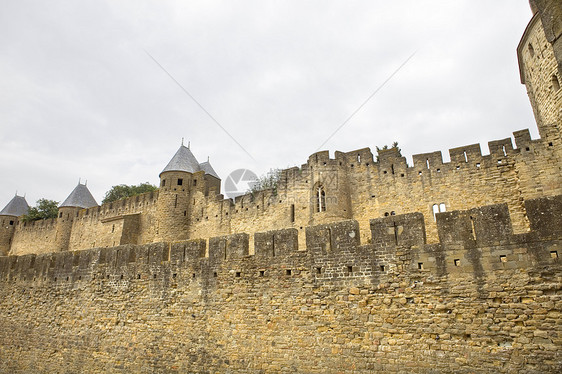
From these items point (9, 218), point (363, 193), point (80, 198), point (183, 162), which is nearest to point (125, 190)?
point (80, 198)

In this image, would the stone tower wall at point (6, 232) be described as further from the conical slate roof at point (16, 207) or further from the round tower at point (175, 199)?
the round tower at point (175, 199)

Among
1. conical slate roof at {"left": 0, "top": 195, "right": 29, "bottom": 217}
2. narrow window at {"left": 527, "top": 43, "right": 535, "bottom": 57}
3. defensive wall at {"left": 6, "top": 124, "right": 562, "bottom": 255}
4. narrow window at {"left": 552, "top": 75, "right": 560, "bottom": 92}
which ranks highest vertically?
narrow window at {"left": 527, "top": 43, "right": 535, "bottom": 57}

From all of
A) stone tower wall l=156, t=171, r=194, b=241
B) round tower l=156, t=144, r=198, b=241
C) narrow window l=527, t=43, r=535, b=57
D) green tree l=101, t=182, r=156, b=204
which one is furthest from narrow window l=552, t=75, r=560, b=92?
green tree l=101, t=182, r=156, b=204

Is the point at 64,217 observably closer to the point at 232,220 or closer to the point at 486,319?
the point at 232,220

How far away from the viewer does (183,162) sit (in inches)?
993

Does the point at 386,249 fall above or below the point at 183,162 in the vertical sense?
below

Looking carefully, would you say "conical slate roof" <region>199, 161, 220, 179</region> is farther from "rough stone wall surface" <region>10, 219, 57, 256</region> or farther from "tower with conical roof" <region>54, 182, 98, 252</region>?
"rough stone wall surface" <region>10, 219, 57, 256</region>

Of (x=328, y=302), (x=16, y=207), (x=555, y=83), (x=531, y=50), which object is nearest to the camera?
(x=328, y=302)

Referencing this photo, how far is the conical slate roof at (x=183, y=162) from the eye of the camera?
81.3ft

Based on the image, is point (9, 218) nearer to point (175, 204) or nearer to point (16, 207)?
point (16, 207)

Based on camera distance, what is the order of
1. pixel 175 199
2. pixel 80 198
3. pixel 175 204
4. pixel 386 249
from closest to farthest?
pixel 386 249
pixel 175 204
pixel 175 199
pixel 80 198

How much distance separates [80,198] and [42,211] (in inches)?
232

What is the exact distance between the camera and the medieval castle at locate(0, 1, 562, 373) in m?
5.99

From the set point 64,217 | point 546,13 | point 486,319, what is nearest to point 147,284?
point 486,319
